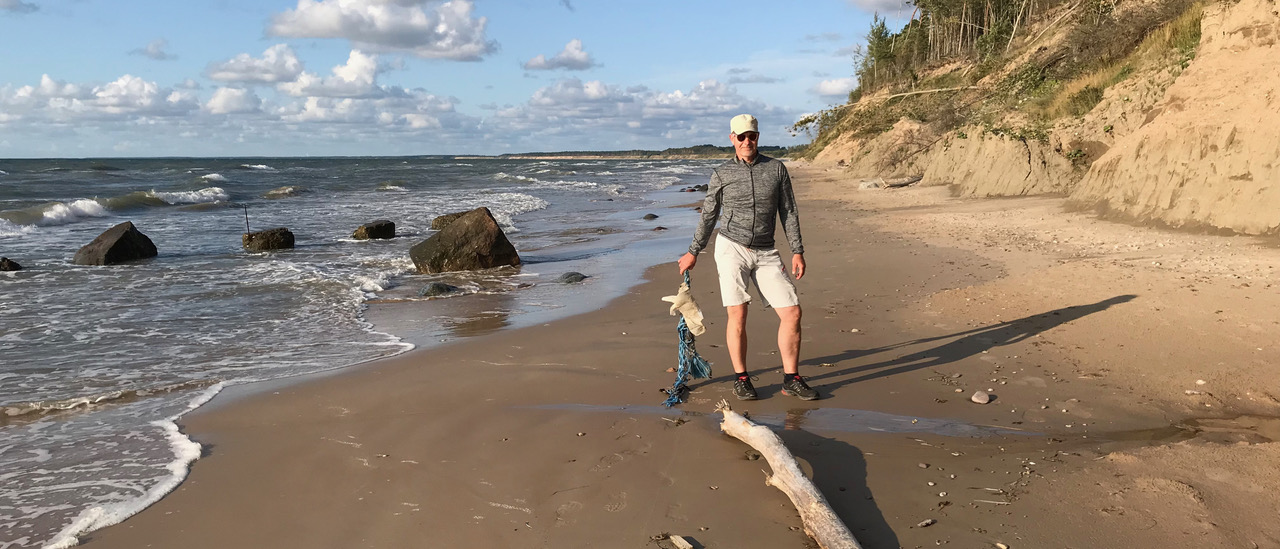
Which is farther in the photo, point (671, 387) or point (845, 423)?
point (671, 387)

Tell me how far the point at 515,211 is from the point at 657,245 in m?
11.0

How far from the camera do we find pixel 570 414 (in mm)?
4629

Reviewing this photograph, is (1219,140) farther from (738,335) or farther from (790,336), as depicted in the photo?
(738,335)

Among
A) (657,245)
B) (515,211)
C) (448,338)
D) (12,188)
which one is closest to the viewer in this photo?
(448,338)

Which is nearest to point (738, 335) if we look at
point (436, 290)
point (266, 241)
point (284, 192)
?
point (436, 290)

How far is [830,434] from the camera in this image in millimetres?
4168

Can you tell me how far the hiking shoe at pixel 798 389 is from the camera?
482 cm

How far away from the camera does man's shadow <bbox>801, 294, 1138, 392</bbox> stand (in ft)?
17.8

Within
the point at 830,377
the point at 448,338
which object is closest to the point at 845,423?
the point at 830,377

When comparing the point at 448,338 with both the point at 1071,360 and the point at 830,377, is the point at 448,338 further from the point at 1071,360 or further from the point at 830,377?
the point at 1071,360

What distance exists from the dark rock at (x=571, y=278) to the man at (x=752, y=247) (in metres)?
Result: 5.90

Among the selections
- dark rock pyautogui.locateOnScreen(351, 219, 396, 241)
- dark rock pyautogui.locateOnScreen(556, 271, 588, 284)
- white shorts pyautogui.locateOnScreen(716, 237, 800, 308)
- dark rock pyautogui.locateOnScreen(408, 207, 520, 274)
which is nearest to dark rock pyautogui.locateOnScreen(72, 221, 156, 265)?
dark rock pyautogui.locateOnScreen(351, 219, 396, 241)

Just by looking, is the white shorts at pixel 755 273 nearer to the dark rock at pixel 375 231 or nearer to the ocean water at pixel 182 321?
the ocean water at pixel 182 321

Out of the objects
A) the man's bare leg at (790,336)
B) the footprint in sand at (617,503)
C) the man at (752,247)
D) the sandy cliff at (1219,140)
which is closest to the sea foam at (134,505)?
the footprint in sand at (617,503)
